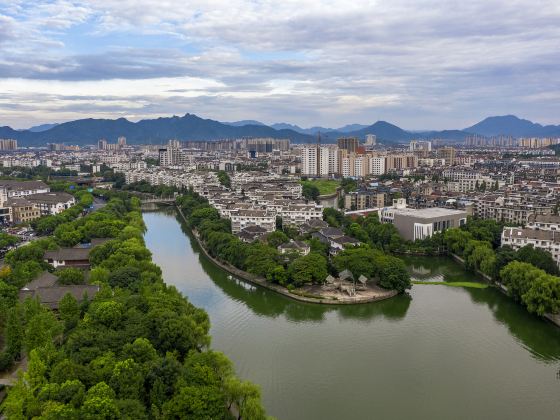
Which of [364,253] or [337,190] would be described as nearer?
[364,253]

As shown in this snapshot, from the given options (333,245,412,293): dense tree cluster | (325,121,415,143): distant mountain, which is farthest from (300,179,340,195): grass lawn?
(325,121,415,143): distant mountain

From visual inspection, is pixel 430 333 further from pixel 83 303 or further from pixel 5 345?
pixel 5 345

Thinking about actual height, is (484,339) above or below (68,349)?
below

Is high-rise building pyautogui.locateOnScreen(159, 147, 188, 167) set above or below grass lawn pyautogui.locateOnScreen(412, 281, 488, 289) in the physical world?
above

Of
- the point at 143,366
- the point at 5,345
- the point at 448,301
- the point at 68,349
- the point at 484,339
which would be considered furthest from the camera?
the point at 448,301

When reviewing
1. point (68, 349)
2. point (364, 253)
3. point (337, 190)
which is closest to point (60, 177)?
point (337, 190)

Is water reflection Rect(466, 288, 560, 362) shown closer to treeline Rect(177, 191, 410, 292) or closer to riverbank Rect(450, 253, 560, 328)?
riverbank Rect(450, 253, 560, 328)
